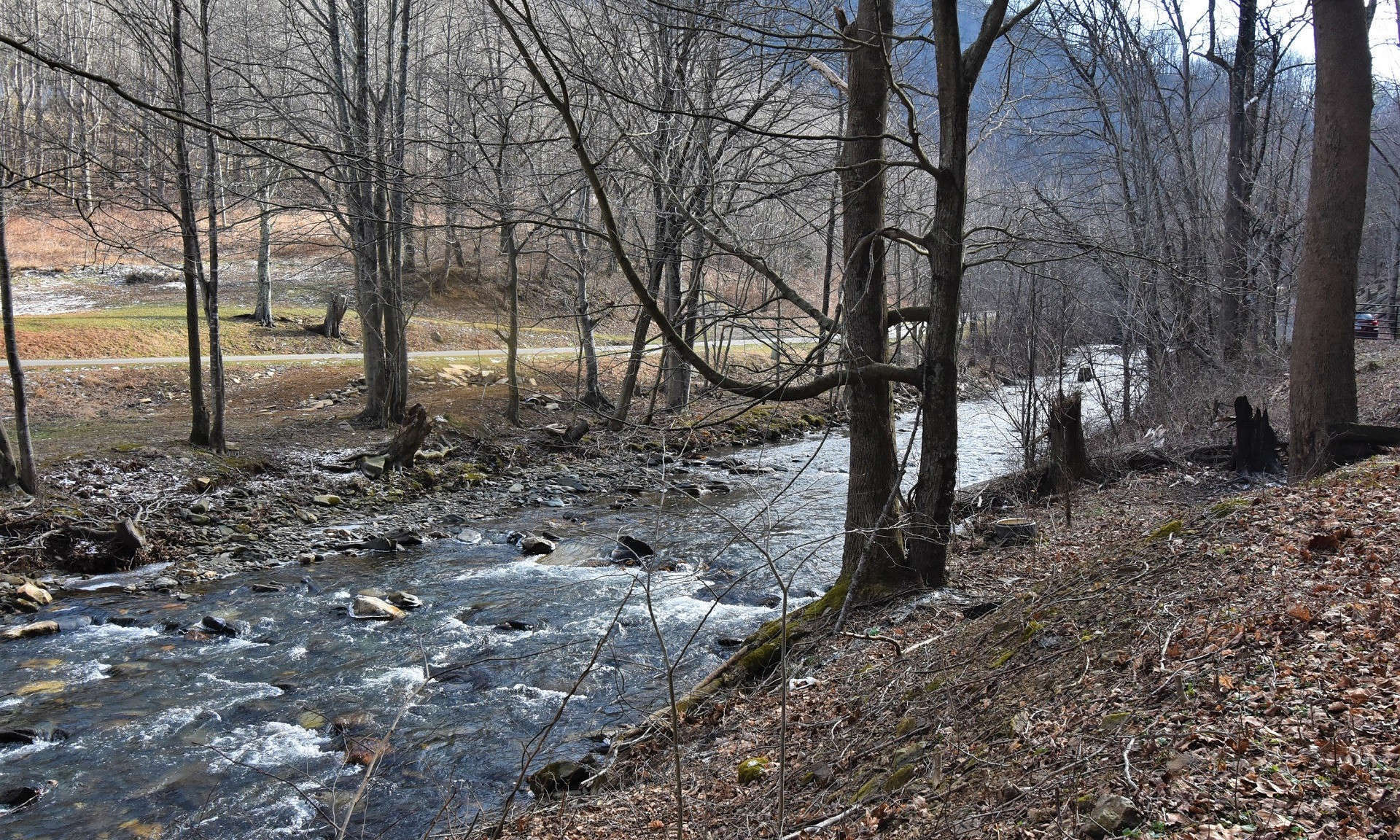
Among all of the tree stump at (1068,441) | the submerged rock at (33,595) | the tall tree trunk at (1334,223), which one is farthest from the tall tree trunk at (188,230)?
the tall tree trunk at (1334,223)

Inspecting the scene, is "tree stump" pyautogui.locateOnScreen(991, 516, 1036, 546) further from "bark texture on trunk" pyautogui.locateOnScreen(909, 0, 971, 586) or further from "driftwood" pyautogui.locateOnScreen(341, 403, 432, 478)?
"driftwood" pyautogui.locateOnScreen(341, 403, 432, 478)

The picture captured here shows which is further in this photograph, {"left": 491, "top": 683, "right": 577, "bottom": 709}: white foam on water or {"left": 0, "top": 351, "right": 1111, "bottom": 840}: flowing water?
{"left": 491, "top": 683, "right": 577, "bottom": 709}: white foam on water

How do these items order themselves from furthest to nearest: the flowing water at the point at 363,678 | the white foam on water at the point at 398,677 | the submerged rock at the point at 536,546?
the submerged rock at the point at 536,546 < the white foam on water at the point at 398,677 < the flowing water at the point at 363,678

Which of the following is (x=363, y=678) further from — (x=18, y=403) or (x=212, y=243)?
(x=212, y=243)

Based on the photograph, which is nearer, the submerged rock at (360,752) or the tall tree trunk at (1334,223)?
the submerged rock at (360,752)

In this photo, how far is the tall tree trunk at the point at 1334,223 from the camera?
27.7 feet

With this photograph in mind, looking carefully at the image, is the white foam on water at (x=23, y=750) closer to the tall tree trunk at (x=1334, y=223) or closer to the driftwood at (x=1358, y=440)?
the tall tree trunk at (x=1334, y=223)

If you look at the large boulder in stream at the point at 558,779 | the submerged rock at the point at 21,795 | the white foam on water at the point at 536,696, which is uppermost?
the large boulder in stream at the point at 558,779

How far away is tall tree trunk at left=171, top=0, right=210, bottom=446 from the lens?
11.7 metres

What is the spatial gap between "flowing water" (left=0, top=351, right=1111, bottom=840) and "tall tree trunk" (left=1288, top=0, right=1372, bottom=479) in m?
5.02

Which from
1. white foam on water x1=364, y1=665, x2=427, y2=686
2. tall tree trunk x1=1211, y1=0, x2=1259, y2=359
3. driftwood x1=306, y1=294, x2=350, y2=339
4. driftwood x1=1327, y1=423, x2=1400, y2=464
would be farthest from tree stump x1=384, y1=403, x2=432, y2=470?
driftwood x1=306, y1=294, x2=350, y2=339

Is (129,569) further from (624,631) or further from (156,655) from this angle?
(624,631)

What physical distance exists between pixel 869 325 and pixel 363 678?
520 cm

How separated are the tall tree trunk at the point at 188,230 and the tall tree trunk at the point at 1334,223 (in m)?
11.9
